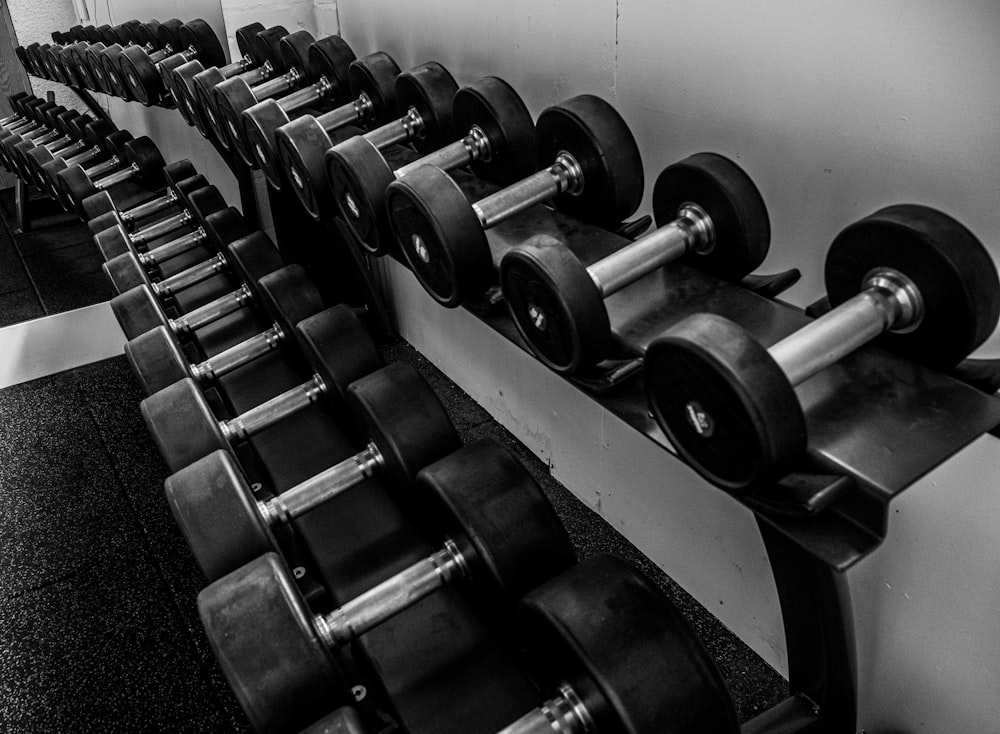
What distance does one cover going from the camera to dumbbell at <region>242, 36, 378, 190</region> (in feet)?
3.63

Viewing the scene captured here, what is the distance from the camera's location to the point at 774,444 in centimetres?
50

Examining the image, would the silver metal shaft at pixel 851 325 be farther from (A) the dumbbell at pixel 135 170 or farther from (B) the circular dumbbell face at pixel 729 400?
(A) the dumbbell at pixel 135 170

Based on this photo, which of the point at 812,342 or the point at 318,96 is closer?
the point at 812,342

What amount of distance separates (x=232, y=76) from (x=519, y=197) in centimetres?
85

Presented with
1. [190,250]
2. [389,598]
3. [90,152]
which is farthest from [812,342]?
[90,152]

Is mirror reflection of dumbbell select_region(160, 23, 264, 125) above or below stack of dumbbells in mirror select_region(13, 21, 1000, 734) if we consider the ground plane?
above

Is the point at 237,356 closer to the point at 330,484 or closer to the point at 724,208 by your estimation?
the point at 330,484

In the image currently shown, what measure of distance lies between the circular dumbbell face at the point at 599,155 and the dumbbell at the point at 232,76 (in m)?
0.70

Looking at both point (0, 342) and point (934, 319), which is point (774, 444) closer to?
point (934, 319)

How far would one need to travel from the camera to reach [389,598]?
794 mm

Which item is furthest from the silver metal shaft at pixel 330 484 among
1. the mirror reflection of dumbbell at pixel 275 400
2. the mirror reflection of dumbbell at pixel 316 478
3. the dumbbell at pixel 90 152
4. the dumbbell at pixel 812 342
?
the dumbbell at pixel 90 152

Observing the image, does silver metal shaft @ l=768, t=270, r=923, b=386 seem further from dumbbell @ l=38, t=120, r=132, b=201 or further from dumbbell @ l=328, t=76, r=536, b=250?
dumbbell @ l=38, t=120, r=132, b=201

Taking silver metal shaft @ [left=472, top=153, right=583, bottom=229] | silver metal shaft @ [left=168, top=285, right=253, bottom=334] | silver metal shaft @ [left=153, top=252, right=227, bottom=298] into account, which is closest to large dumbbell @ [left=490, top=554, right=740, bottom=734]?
silver metal shaft @ [left=472, top=153, right=583, bottom=229]

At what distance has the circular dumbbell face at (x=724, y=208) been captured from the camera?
719mm
